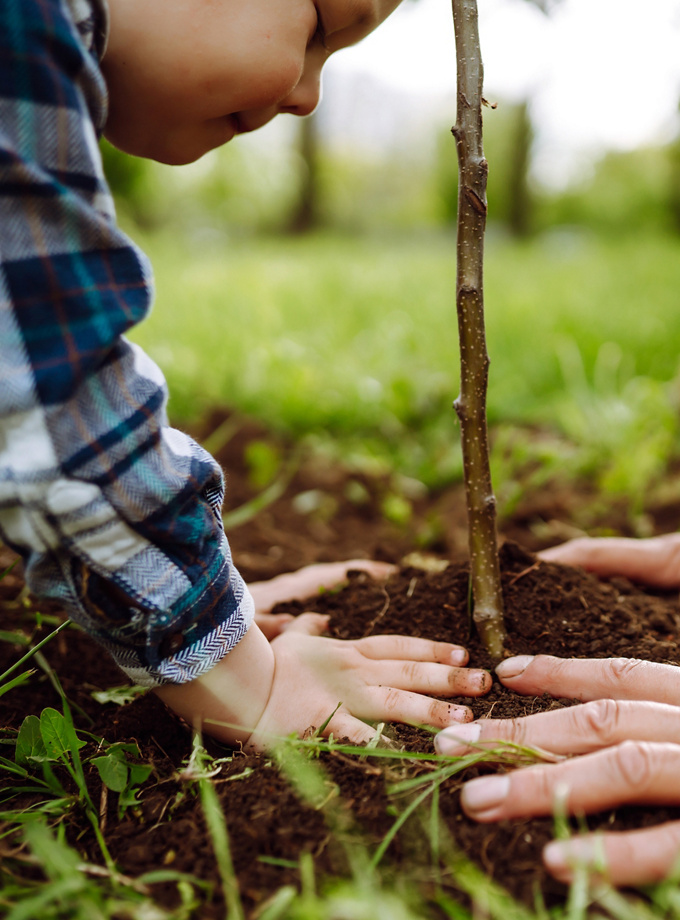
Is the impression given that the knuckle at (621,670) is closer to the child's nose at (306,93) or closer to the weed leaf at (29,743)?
the weed leaf at (29,743)

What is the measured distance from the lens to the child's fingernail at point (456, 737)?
3.11 ft

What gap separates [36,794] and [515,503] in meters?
1.51

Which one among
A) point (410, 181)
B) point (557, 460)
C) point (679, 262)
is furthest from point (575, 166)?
point (557, 460)

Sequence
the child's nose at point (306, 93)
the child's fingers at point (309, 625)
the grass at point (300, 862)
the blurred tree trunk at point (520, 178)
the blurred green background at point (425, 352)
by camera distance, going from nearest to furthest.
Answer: the grass at point (300, 862) → the child's nose at point (306, 93) → the child's fingers at point (309, 625) → the blurred green background at point (425, 352) → the blurred tree trunk at point (520, 178)

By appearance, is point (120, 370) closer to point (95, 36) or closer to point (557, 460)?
point (95, 36)

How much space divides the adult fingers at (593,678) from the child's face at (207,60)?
100 cm

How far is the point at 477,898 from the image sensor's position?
0.74 m

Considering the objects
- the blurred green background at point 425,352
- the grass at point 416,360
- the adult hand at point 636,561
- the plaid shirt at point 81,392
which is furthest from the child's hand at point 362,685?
the grass at point 416,360

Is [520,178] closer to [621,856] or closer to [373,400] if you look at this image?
[373,400]

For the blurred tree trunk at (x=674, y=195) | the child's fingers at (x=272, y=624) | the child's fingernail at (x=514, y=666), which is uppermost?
the blurred tree trunk at (x=674, y=195)

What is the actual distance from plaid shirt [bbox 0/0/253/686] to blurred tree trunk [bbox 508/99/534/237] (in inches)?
617

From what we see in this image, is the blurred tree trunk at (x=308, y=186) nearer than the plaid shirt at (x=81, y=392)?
No

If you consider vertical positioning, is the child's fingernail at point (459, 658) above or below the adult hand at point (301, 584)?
above

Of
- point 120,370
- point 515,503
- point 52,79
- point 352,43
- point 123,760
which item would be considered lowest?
point 515,503
